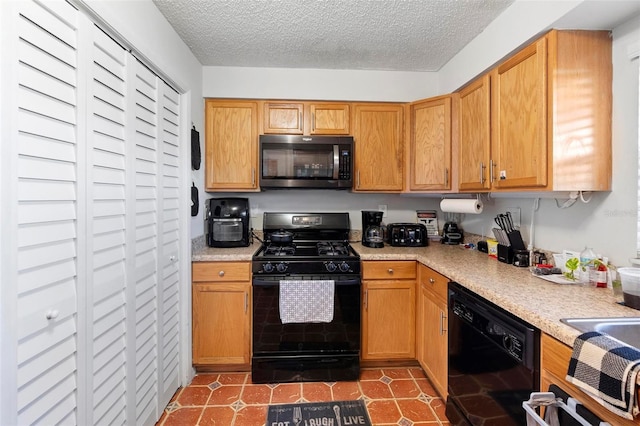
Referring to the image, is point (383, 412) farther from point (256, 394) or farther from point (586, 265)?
point (586, 265)

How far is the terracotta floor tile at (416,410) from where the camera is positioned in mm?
1783

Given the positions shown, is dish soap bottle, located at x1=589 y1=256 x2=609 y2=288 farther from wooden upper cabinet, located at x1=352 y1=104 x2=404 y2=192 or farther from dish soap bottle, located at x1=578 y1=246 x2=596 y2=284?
wooden upper cabinet, located at x1=352 y1=104 x2=404 y2=192

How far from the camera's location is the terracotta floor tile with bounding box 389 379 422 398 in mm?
1996

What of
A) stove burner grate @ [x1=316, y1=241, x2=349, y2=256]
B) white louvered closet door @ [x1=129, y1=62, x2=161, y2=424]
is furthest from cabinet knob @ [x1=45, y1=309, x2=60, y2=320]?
stove burner grate @ [x1=316, y1=241, x2=349, y2=256]

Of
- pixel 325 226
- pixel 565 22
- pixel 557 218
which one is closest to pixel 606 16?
pixel 565 22

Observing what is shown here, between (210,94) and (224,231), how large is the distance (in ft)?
3.76

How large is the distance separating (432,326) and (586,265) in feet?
3.04

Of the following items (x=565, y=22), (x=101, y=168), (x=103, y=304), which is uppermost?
(x=565, y=22)

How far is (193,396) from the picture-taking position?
6.52ft

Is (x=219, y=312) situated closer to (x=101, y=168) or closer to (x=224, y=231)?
(x=224, y=231)

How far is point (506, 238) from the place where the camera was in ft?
6.27

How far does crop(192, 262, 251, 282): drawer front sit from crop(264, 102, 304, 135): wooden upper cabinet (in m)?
1.14

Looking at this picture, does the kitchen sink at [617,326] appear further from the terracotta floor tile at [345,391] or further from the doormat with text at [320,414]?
the terracotta floor tile at [345,391]

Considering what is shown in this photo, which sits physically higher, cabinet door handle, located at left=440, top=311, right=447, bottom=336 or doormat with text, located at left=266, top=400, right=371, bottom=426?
cabinet door handle, located at left=440, top=311, right=447, bottom=336
